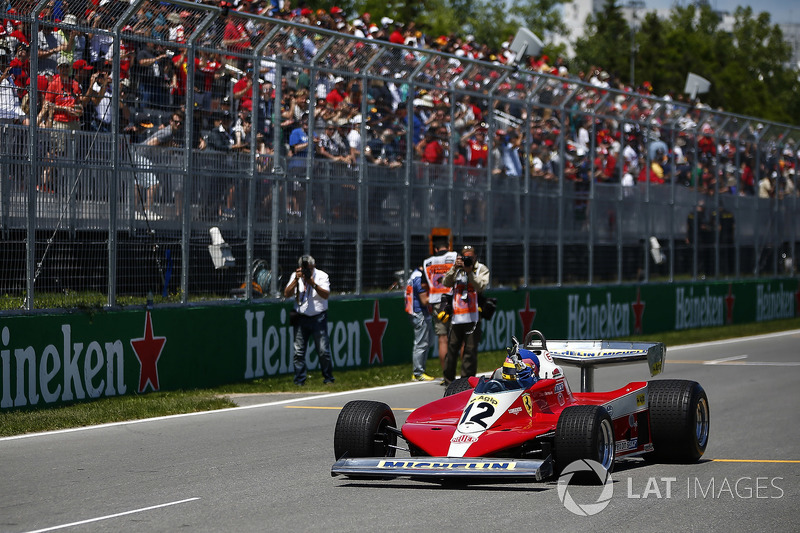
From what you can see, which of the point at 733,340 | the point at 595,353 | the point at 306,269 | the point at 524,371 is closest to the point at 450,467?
the point at 524,371

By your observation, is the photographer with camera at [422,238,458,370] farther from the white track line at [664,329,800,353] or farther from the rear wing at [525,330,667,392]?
the white track line at [664,329,800,353]

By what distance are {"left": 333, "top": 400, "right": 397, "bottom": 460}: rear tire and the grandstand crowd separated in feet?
21.1

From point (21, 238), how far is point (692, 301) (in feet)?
61.2

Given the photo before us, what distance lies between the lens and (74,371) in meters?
13.6

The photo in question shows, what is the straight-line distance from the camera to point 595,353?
10414mm

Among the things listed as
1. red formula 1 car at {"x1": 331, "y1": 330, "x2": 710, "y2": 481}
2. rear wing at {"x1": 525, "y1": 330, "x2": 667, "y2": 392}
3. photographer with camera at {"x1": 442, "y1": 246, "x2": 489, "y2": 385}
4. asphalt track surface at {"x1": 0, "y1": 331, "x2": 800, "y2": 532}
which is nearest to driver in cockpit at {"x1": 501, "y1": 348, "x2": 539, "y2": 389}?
red formula 1 car at {"x1": 331, "y1": 330, "x2": 710, "y2": 481}

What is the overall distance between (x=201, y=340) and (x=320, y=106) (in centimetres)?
432

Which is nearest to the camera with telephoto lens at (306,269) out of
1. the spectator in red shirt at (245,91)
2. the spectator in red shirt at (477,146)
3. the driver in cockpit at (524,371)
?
the spectator in red shirt at (245,91)

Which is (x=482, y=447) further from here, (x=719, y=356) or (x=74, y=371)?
(x=719, y=356)

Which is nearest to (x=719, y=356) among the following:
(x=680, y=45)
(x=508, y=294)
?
(x=508, y=294)

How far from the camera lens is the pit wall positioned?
1314 cm

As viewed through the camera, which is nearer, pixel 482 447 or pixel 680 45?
pixel 482 447

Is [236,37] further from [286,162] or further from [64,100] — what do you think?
[64,100]

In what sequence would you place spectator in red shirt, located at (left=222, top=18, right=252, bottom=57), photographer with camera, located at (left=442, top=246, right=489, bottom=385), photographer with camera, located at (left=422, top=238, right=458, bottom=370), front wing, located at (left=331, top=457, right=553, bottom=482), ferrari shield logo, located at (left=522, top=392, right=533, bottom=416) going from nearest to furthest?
front wing, located at (left=331, top=457, right=553, bottom=482) → ferrari shield logo, located at (left=522, top=392, right=533, bottom=416) → photographer with camera, located at (left=442, top=246, right=489, bottom=385) → photographer with camera, located at (left=422, top=238, right=458, bottom=370) → spectator in red shirt, located at (left=222, top=18, right=252, bottom=57)
